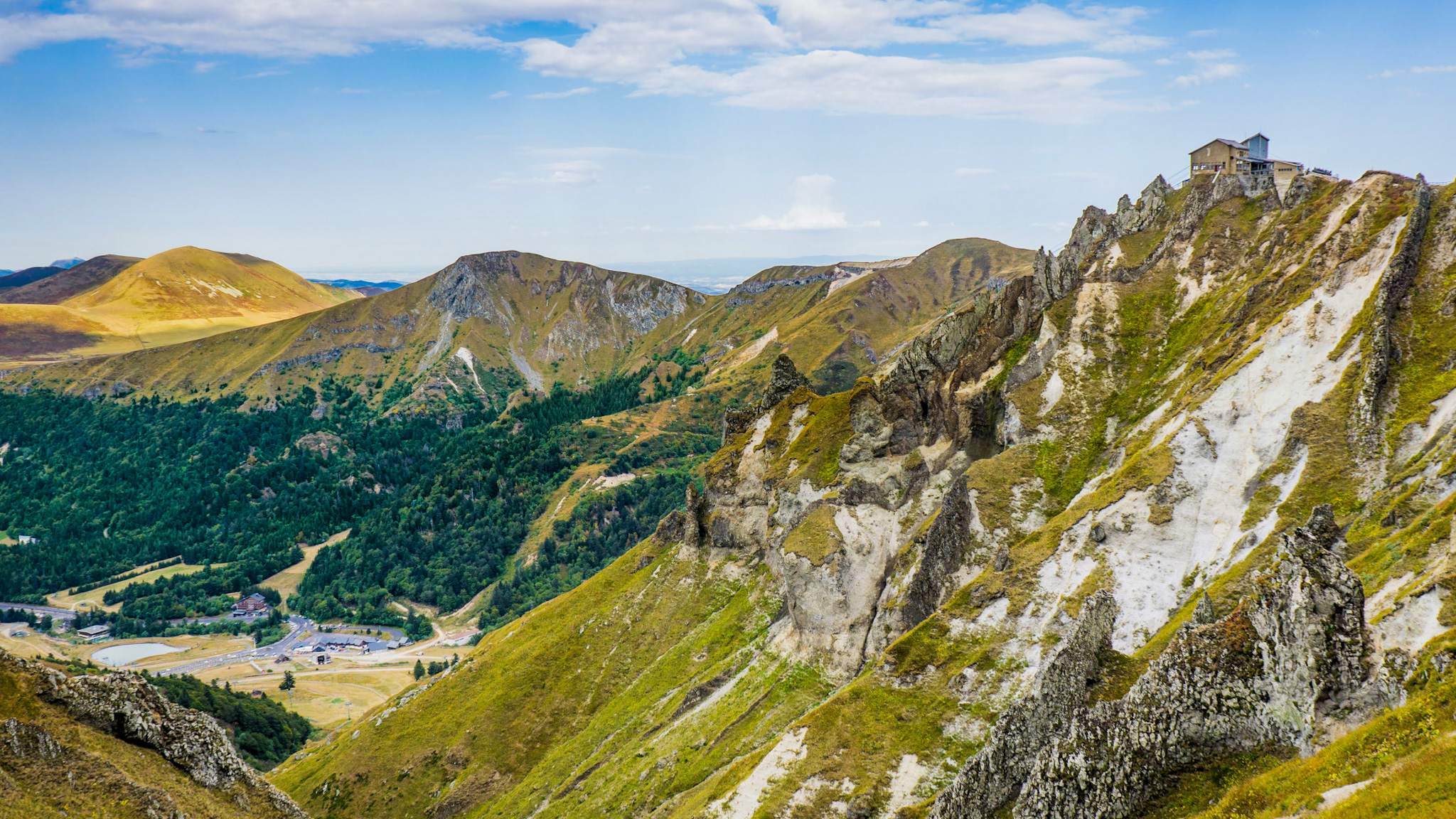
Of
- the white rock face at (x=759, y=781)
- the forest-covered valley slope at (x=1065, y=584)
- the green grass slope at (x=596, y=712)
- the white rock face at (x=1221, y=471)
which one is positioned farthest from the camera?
the green grass slope at (x=596, y=712)

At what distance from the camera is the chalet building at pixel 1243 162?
142 meters

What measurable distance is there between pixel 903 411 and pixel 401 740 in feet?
319

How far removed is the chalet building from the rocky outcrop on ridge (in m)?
124

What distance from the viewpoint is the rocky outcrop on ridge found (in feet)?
124

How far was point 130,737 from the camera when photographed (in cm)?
5947

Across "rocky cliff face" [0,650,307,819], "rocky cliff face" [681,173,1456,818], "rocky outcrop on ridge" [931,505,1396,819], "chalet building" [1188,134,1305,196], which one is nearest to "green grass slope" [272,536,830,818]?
"rocky cliff face" [681,173,1456,818]

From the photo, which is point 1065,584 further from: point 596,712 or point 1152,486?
point 596,712

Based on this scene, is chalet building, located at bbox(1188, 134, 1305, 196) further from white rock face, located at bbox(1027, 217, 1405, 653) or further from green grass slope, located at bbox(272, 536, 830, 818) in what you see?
green grass slope, located at bbox(272, 536, 830, 818)

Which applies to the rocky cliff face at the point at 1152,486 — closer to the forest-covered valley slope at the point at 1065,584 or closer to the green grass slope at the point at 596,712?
the forest-covered valley slope at the point at 1065,584

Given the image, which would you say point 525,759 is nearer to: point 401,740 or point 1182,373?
point 401,740

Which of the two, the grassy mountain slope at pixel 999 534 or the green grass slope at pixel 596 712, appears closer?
the grassy mountain slope at pixel 999 534

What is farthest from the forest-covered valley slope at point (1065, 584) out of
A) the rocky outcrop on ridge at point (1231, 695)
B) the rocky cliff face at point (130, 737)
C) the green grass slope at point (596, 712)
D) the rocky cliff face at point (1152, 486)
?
the rocky cliff face at point (130, 737)

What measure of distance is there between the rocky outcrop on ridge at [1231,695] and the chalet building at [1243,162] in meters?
124

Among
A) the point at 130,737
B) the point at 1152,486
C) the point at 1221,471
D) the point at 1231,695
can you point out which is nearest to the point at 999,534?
the point at 1152,486
